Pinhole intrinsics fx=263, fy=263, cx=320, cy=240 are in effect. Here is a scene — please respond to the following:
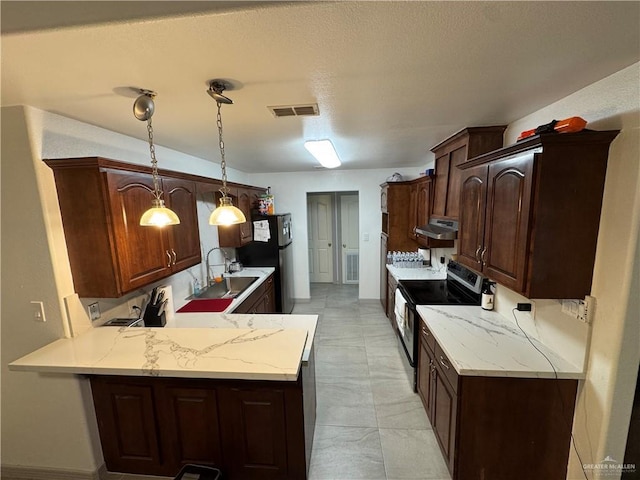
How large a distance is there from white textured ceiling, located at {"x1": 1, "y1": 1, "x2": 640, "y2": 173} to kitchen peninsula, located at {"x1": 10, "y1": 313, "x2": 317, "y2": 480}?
149cm

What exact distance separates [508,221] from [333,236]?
180 inches

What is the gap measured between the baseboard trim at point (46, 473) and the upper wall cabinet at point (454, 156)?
3447 mm

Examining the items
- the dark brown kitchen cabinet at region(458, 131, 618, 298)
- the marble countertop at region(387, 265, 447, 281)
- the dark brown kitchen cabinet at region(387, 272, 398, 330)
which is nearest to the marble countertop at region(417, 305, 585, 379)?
the dark brown kitchen cabinet at region(458, 131, 618, 298)

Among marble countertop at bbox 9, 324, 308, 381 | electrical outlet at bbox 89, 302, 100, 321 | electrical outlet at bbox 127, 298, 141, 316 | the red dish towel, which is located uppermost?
electrical outlet at bbox 89, 302, 100, 321

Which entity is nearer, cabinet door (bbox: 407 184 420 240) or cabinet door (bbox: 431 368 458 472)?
cabinet door (bbox: 431 368 458 472)

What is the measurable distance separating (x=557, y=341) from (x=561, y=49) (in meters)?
1.57

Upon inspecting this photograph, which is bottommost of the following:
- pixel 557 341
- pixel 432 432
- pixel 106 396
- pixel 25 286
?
pixel 432 432

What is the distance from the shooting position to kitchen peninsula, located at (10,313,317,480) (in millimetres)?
1581

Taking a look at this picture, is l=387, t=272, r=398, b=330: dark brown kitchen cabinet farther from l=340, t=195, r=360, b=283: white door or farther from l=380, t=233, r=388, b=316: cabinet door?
l=340, t=195, r=360, b=283: white door

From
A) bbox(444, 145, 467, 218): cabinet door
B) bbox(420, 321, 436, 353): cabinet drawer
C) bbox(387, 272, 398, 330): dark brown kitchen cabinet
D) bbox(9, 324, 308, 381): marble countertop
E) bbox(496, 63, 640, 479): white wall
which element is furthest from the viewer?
bbox(387, 272, 398, 330): dark brown kitchen cabinet

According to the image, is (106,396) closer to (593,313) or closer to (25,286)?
(25,286)

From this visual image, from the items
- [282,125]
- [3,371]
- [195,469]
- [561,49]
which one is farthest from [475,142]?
[3,371]

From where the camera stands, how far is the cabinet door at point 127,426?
175cm

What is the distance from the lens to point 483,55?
3.56 feet
